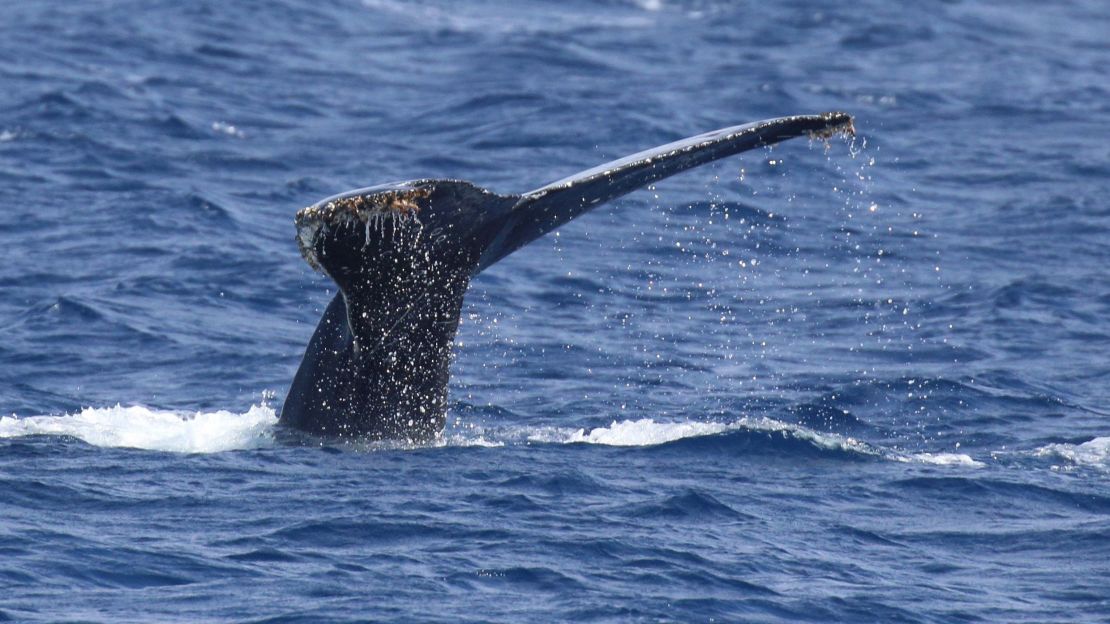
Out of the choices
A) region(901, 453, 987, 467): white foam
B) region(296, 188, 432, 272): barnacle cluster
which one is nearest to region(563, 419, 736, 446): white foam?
region(901, 453, 987, 467): white foam

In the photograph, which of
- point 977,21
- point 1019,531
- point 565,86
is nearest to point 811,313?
point 1019,531

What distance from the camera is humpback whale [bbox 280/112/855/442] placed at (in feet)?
31.3

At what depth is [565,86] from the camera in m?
27.2

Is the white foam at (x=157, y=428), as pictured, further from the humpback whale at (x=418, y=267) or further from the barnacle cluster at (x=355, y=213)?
the barnacle cluster at (x=355, y=213)

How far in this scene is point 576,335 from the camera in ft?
51.3

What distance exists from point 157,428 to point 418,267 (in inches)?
110

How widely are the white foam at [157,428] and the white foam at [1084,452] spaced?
4903mm

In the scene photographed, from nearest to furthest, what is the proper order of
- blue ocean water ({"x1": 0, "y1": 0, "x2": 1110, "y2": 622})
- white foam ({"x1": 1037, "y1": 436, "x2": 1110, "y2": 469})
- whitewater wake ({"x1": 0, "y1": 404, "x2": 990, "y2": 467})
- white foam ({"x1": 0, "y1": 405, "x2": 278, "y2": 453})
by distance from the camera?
blue ocean water ({"x1": 0, "y1": 0, "x2": 1110, "y2": 622}), white foam ({"x1": 0, "y1": 405, "x2": 278, "y2": 453}), whitewater wake ({"x1": 0, "y1": 404, "x2": 990, "y2": 467}), white foam ({"x1": 1037, "y1": 436, "x2": 1110, "y2": 469})

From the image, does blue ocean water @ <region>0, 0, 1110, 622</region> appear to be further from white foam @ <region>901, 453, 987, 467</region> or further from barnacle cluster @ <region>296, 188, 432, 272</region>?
barnacle cluster @ <region>296, 188, 432, 272</region>

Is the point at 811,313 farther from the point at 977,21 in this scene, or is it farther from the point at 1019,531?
the point at 977,21

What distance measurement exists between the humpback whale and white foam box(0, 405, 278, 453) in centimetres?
83

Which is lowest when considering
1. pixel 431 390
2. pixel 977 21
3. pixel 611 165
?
pixel 431 390

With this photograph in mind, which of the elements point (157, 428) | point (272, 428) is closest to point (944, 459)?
point (272, 428)

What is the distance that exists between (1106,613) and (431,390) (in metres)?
3.75
